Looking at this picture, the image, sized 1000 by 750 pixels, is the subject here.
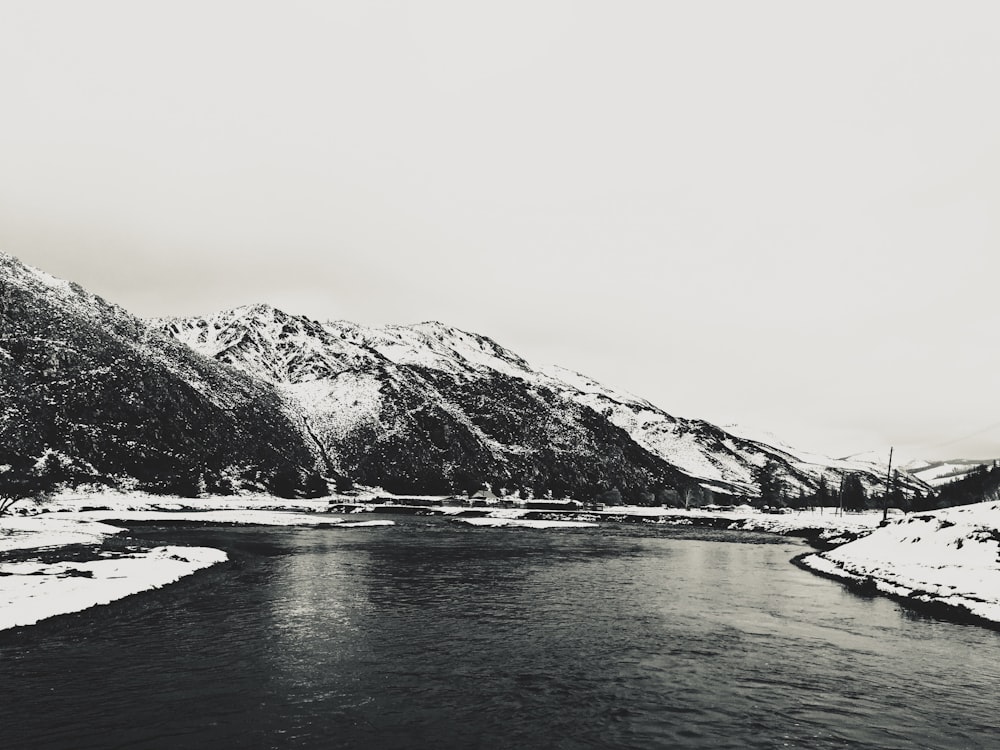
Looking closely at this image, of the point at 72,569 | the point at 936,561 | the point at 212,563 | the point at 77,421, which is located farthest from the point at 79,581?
the point at 77,421

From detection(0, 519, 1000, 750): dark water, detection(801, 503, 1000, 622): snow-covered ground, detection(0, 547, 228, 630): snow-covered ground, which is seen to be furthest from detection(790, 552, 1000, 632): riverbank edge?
detection(0, 547, 228, 630): snow-covered ground

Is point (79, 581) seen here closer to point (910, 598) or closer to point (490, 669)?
point (490, 669)

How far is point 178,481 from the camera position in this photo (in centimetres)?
17312

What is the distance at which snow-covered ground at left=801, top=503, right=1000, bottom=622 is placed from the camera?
3850 cm

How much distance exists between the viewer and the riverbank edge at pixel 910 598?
114 feet

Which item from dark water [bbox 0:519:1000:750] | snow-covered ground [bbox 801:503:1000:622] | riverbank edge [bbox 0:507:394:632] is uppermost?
snow-covered ground [bbox 801:503:1000:622]

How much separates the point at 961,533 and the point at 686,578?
19.8 metres

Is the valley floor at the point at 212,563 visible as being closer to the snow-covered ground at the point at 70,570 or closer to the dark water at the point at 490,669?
the snow-covered ground at the point at 70,570

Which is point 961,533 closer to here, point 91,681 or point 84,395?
point 91,681

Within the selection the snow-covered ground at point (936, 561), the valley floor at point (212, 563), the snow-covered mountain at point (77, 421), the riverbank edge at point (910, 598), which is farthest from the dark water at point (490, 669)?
Result: the snow-covered mountain at point (77, 421)

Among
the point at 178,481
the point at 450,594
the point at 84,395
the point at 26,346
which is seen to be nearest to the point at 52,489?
the point at 178,481

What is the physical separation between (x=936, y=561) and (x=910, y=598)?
26.8 ft

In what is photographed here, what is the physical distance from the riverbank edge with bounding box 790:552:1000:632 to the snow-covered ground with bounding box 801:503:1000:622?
72 millimetres

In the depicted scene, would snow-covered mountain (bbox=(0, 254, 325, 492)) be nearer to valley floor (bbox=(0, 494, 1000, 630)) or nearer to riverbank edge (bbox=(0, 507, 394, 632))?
valley floor (bbox=(0, 494, 1000, 630))
